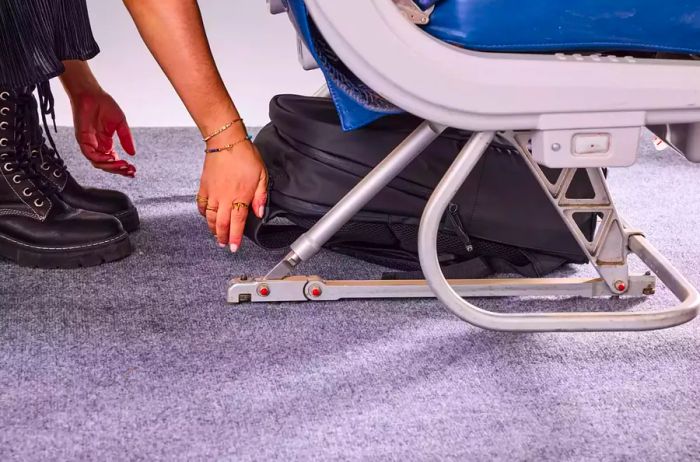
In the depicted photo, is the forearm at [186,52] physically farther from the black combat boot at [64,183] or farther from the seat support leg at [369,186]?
the black combat boot at [64,183]

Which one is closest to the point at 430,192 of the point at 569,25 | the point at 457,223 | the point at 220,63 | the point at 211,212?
the point at 457,223

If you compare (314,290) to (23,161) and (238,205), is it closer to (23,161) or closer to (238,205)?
(238,205)

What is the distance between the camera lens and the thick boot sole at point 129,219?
1567 mm

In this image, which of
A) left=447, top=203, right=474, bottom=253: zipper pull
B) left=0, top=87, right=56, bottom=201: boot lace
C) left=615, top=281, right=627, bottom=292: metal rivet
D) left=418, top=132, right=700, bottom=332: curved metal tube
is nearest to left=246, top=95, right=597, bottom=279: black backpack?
left=447, top=203, right=474, bottom=253: zipper pull

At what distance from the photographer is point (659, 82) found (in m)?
0.94

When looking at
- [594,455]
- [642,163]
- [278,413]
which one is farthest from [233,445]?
[642,163]

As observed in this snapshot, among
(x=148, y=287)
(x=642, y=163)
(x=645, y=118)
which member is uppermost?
(x=645, y=118)

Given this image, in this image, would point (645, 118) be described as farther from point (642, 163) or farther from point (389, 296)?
point (642, 163)

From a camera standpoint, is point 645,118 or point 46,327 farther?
point 46,327

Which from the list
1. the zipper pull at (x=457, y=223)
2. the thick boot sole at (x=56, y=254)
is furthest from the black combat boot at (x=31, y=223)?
the zipper pull at (x=457, y=223)

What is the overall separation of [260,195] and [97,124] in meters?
0.53

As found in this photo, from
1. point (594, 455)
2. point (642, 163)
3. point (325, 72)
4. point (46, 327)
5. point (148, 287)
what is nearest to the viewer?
point (594, 455)

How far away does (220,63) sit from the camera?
2475 mm

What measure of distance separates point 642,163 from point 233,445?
143 cm
